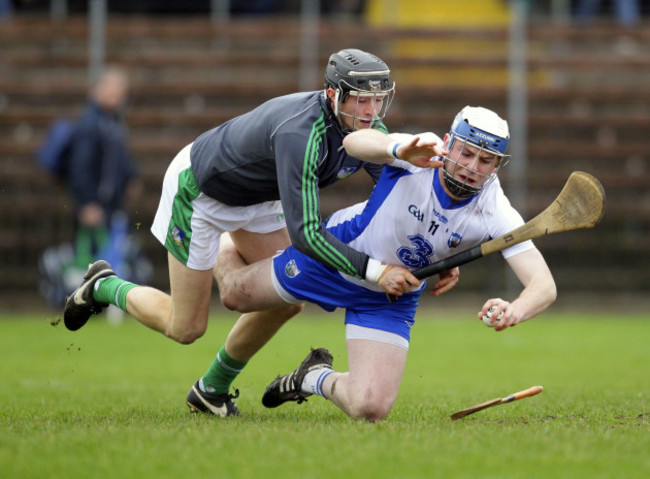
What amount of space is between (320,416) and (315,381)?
217 millimetres

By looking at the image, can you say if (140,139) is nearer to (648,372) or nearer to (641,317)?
(641,317)

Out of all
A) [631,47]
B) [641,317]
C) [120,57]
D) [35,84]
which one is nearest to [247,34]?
[120,57]

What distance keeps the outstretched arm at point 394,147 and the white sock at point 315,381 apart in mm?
1285

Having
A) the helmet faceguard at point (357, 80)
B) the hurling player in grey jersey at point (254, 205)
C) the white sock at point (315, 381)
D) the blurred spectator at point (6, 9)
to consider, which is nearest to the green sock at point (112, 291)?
the hurling player in grey jersey at point (254, 205)

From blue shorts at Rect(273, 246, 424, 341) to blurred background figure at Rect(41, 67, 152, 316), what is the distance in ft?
23.3

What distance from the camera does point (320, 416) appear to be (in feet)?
19.7

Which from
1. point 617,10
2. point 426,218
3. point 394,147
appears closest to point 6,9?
point 617,10

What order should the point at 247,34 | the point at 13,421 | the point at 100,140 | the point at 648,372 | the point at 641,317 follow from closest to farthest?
the point at 13,421 < the point at 648,372 < the point at 100,140 < the point at 641,317 < the point at 247,34

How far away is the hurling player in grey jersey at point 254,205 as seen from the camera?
5395 mm

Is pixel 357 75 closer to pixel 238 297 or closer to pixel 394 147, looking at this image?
pixel 394 147

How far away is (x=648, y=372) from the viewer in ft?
27.6

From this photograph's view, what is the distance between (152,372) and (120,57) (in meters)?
8.45

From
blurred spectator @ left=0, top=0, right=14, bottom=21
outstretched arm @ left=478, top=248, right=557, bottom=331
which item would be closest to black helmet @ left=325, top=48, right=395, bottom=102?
outstretched arm @ left=478, top=248, right=557, bottom=331

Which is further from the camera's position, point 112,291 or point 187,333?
point 112,291
